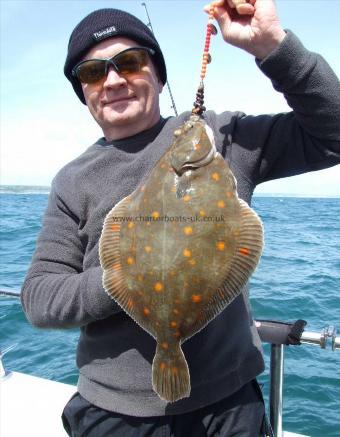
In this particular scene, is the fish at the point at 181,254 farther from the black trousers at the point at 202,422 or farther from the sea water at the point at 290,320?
the sea water at the point at 290,320

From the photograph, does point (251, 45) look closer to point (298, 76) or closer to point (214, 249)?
point (298, 76)

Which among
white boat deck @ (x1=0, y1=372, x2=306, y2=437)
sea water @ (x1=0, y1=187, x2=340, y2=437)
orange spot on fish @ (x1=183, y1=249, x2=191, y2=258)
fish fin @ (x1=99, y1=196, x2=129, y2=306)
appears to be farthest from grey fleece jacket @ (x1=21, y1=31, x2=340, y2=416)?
white boat deck @ (x1=0, y1=372, x2=306, y2=437)

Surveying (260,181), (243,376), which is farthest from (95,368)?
(260,181)

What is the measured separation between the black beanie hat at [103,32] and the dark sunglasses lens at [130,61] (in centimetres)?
13

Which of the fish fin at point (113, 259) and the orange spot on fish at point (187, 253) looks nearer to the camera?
the orange spot on fish at point (187, 253)

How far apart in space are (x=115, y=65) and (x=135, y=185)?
0.71 m

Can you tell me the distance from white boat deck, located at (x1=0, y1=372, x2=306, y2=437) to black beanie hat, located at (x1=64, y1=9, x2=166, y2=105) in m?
3.03

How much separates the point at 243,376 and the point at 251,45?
1730 millimetres

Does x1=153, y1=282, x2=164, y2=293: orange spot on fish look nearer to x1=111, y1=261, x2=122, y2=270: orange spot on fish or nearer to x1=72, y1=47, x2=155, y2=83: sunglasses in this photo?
x1=111, y1=261, x2=122, y2=270: orange spot on fish

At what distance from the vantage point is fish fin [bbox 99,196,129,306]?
1.89m

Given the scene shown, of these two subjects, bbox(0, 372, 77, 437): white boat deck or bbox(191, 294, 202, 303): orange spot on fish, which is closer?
bbox(191, 294, 202, 303): orange spot on fish

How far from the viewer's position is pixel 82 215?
7.82 feet

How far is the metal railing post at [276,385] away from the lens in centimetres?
304

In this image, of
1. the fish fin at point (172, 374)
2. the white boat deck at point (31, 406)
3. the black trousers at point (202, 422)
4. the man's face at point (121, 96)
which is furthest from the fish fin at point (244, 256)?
the white boat deck at point (31, 406)
